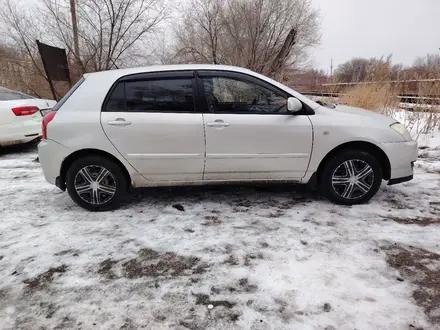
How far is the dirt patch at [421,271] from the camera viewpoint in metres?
1.99

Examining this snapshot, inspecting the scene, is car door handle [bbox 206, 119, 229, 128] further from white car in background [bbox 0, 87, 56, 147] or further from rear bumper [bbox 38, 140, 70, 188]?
white car in background [bbox 0, 87, 56, 147]

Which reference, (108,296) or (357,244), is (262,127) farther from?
(108,296)

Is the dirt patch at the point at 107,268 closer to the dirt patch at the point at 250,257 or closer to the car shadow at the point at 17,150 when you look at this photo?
the dirt patch at the point at 250,257

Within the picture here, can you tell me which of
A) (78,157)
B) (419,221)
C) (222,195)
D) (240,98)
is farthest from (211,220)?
(419,221)

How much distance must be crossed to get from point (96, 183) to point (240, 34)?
1095 centimetres

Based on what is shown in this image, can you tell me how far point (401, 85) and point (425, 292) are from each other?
7427mm

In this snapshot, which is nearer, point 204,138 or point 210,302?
point 210,302

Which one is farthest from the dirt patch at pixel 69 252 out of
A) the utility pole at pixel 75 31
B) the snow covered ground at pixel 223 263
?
the utility pole at pixel 75 31

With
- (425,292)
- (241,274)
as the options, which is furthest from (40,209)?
(425,292)

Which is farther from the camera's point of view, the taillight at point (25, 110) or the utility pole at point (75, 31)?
the utility pole at point (75, 31)

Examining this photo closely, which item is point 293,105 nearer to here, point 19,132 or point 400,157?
point 400,157

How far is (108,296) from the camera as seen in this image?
2.13 m

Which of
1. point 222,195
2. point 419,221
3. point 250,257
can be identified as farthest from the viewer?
point 222,195

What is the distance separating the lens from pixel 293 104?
331 cm
